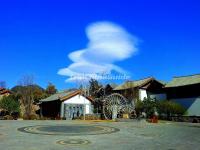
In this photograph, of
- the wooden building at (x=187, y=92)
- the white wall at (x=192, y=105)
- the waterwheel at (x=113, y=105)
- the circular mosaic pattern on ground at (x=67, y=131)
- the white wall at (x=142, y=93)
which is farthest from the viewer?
the white wall at (x=142, y=93)

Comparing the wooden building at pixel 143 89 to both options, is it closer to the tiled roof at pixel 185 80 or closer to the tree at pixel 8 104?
the tiled roof at pixel 185 80

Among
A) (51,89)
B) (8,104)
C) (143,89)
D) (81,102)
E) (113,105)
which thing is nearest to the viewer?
(8,104)

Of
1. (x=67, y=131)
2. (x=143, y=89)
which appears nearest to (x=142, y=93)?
(x=143, y=89)

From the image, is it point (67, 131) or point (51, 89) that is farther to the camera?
point (51, 89)

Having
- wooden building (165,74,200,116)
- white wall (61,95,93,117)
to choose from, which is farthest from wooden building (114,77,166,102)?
white wall (61,95,93,117)

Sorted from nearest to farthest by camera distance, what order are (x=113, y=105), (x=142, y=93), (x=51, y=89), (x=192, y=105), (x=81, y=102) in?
(x=113, y=105)
(x=192, y=105)
(x=81, y=102)
(x=142, y=93)
(x=51, y=89)

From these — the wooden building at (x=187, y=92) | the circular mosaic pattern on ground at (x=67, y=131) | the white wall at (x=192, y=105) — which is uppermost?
the wooden building at (x=187, y=92)

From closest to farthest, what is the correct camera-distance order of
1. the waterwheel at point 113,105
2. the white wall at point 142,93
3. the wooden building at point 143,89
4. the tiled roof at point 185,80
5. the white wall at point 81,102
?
the waterwheel at point 113,105 → the tiled roof at point 185,80 → the white wall at point 81,102 → the wooden building at point 143,89 → the white wall at point 142,93

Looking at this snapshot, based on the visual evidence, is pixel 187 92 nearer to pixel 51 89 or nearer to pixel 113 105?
pixel 113 105

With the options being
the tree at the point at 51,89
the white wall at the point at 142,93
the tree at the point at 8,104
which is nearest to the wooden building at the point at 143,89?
the white wall at the point at 142,93

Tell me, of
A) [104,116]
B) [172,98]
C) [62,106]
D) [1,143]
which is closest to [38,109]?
[62,106]

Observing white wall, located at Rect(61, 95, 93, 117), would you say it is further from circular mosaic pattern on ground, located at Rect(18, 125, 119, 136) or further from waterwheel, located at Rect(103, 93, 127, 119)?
circular mosaic pattern on ground, located at Rect(18, 125, 119, 136)

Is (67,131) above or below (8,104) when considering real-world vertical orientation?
below

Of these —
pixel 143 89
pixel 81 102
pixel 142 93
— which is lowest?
pixel 81 102
